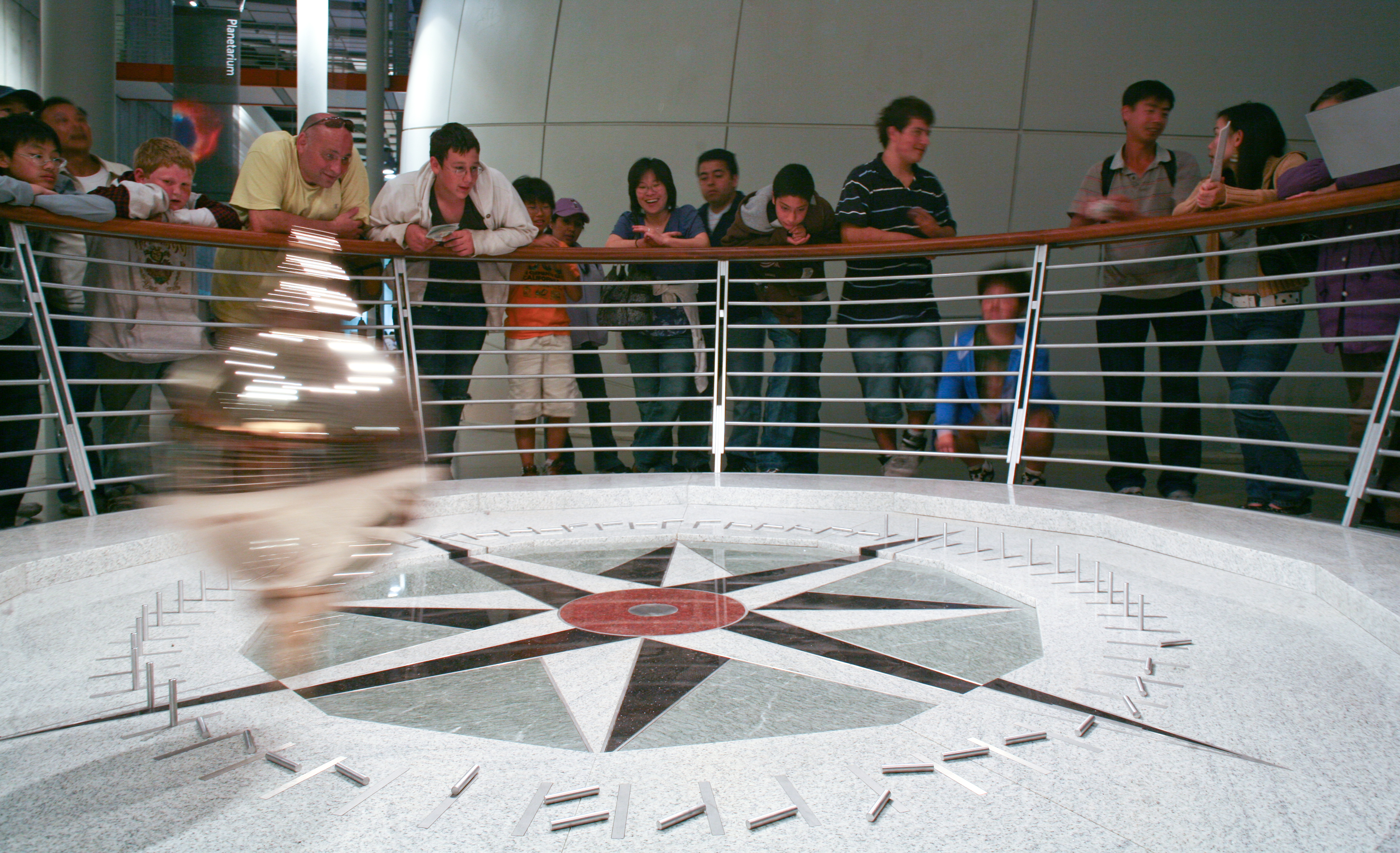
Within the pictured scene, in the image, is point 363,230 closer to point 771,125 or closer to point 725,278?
point 725,278

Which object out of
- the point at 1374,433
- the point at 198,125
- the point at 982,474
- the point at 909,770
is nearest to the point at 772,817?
the point at 909,770

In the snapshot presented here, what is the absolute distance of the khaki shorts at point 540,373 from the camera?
4391mm

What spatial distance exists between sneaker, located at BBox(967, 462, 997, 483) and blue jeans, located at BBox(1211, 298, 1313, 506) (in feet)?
3.55

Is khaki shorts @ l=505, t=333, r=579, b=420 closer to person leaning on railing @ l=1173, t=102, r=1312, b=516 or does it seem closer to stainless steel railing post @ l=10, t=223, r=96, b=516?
stainless steel railing post @ l=10, t=223, r=96, b=516

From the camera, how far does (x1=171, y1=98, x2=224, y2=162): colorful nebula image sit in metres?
10.1

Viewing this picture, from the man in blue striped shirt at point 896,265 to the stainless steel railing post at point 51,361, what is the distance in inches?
120

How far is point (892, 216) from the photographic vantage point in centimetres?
409

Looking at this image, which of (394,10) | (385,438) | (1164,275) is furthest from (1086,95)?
(394,10)

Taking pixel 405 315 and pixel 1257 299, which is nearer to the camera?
pixel 1257 299

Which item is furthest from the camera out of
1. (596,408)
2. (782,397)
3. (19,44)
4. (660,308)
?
(19,44)

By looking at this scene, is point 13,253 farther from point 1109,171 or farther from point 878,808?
point 1109,171

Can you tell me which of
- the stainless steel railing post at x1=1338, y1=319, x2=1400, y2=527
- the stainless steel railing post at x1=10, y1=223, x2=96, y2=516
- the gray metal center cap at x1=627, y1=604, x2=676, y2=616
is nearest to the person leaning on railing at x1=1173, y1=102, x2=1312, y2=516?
the stainless steel railing post at x1=1338, y1=319, x2=1400, y2=527

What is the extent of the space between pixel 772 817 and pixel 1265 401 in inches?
122

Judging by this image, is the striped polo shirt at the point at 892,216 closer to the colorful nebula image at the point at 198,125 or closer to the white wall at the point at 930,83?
the white wall at the point at 930,83
